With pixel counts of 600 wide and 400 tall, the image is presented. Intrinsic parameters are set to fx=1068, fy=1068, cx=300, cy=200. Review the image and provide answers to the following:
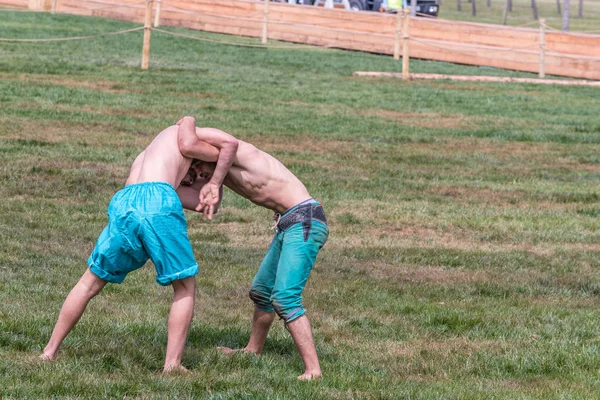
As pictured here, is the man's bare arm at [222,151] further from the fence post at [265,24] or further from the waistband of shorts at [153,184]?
the fence post at [265,24]

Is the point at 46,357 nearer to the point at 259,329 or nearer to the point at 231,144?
the point at 259,329

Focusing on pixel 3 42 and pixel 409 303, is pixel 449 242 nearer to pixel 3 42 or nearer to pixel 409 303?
pixel 409 303

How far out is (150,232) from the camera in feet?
18.0

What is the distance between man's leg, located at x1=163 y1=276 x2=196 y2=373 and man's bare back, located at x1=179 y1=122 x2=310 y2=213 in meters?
0.60

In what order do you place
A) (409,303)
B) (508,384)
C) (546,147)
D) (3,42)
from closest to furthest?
1. (508,384)
2. (409,303)
3. (546,147)
4. (3,42)

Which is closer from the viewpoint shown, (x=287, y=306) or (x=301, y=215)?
(x=287, y=306)

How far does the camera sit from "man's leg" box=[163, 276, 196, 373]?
18.5 ft

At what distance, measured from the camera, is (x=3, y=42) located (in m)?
25.6

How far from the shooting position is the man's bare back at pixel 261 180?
5.80 metres

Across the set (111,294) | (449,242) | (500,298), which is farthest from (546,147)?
(111,294)

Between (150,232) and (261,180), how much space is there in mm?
719

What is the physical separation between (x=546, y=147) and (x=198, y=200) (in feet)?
37.1

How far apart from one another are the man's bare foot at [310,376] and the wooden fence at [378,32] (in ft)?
66.5

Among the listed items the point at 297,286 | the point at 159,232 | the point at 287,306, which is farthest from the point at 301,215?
the point at 159,232
